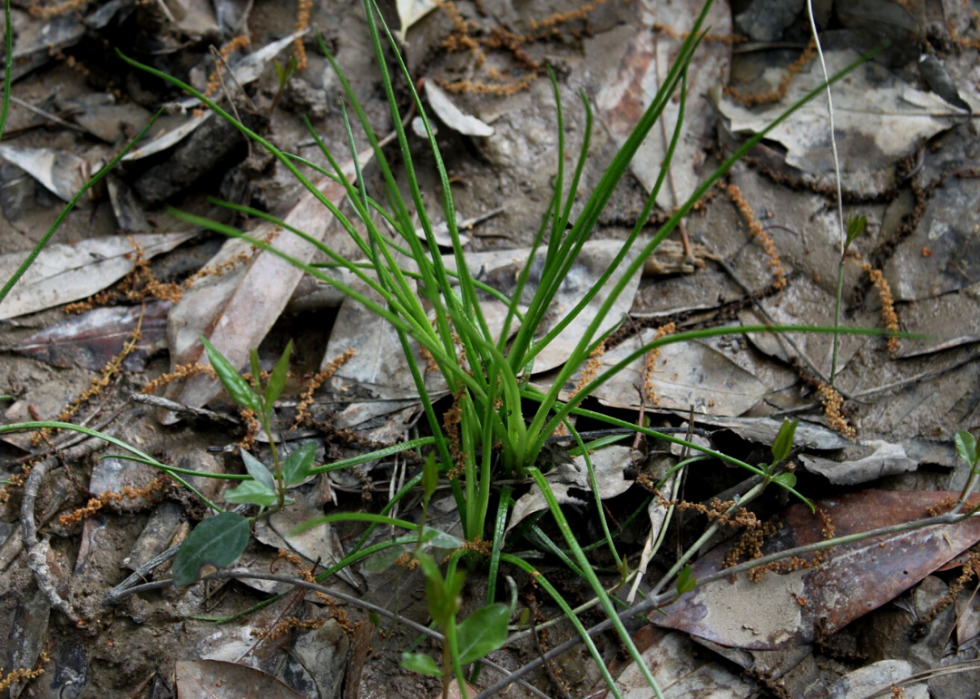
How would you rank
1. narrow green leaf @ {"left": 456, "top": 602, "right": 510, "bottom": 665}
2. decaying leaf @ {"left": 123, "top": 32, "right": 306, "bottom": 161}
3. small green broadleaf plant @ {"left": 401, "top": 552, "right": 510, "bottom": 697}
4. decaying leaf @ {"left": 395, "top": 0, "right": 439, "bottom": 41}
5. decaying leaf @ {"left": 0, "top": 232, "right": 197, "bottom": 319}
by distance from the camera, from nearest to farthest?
small green broadleaf plant @ {"left": 401, "top": 552, "right": 510, "bottom": 697} → narrow green leaf @ {"left": 456, "top": 602, "right": 510, "bottom": 665} → decaying leaf @ {"left": 0, "top": 232, "right": 197, "bottom": 319} → decaying leaf @ {"left": 123, "top": 32, "right": 306, "bottom": 161} → decaying leaf @ {"left": 395, "top": 0, "right": 439, "bottom": 41}

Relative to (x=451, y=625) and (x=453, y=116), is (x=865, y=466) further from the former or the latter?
(x=453, y=116)

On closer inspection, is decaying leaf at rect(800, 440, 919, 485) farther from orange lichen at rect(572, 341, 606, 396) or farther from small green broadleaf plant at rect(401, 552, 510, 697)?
small green broadleaf plant at rect(401, 552, 510, 697)

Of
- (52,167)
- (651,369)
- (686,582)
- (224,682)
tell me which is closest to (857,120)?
(651,369)

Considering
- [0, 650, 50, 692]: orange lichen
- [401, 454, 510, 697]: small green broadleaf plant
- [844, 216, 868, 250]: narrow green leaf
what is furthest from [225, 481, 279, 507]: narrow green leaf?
[844, 216, 868, 250]: narrow green leaf

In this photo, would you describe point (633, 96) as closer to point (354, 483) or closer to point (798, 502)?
point (798, 502)

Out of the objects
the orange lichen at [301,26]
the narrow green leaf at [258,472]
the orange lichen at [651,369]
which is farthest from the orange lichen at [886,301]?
the orange lichen at [301,26]

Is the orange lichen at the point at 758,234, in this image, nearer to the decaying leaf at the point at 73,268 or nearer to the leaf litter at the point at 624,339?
the leaf litter at the point at 624,339
